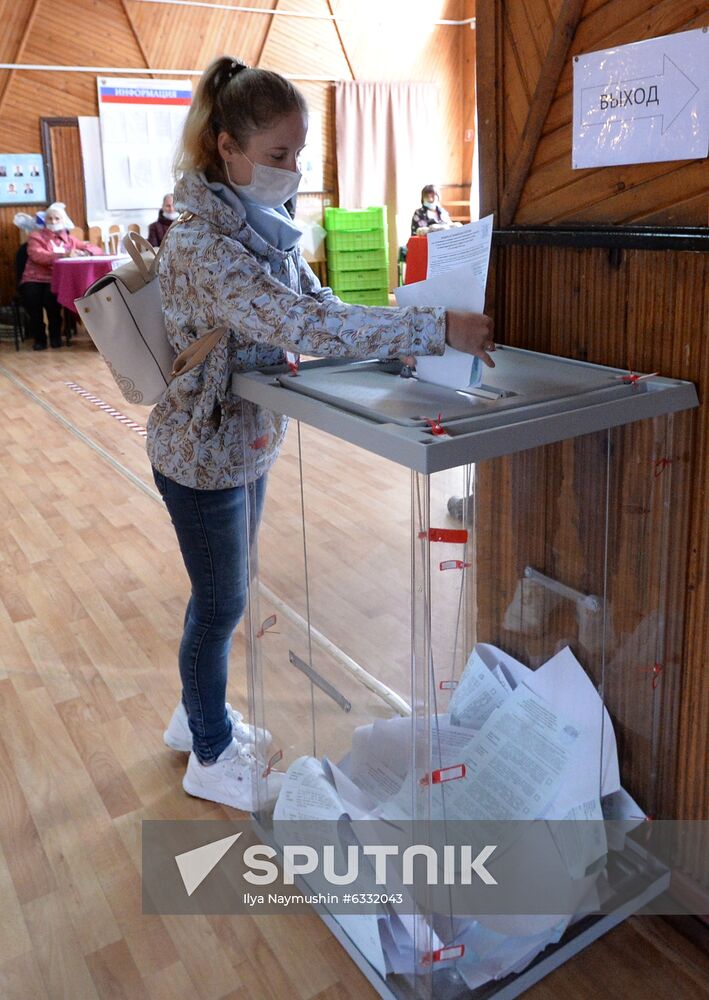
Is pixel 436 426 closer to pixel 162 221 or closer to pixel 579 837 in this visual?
pixel 579 837

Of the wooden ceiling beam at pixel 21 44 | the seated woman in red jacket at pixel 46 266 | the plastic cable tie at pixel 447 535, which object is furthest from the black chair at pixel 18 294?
the plastic cable tie at pixel 447 535

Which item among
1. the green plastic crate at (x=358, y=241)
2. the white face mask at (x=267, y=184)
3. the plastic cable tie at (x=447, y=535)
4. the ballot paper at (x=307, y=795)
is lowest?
the ballot paper at (x=307, y=795)

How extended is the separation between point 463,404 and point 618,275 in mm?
346

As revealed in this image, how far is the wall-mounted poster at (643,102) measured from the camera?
1152 millimetres

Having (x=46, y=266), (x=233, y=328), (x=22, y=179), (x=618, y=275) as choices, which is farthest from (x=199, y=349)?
(x=22, y=179)

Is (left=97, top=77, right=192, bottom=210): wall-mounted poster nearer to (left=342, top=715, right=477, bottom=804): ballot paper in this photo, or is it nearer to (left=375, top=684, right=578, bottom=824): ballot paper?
(left=342, top=715, right=477, bottom=804): ballot paper

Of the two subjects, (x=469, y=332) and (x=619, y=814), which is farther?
(x=619, y=814)

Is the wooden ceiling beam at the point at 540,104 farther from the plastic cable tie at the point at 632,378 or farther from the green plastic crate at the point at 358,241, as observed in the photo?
the green plastic crate at the point at 358,241

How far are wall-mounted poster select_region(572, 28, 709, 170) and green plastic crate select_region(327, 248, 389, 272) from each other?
25.6 feet

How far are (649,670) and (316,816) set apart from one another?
575 millimetres

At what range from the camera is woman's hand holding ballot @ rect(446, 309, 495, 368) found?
116 centimetres

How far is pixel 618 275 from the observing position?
52.0 inches

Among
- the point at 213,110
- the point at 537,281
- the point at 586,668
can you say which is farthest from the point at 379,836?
the point at 213,110

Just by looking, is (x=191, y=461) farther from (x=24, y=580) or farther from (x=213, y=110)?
(x=24, y=580)
